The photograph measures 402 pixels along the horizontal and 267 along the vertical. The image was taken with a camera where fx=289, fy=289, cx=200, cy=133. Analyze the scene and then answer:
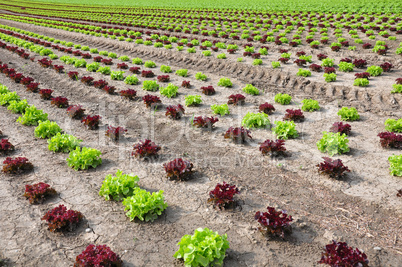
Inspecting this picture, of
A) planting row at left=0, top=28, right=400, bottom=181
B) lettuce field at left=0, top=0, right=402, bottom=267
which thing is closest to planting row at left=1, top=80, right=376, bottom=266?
Answer: lettuce field at left=0, top=0, right=402, bottom=267

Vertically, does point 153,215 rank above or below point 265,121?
below

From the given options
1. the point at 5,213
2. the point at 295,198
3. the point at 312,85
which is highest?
the point at 312,85

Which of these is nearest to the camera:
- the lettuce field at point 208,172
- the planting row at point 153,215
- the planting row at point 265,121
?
the planting row at point 153,215

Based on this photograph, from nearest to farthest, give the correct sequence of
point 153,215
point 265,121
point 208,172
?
1. point 153,215
2. point 208,172
3. point 265,121

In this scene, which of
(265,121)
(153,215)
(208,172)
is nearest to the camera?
(153,215)

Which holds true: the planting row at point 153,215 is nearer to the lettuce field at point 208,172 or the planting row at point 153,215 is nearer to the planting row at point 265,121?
the lettuce field at point 208,172

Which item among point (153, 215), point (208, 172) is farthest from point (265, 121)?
point (153, 215)

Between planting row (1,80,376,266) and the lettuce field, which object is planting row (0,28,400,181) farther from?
planting row (1,80,376,266)

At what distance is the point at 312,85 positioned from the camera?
13.2 meters

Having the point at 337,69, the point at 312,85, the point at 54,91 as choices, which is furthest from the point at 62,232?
the point at 337,69

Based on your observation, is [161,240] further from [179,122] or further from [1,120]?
[1,120]

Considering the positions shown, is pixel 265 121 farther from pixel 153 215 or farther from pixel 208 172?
pixel 153 215

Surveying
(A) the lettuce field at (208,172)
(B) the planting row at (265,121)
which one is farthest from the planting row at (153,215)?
(B) the planting row at (265,121)

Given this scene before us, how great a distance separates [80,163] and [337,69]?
13037mm
